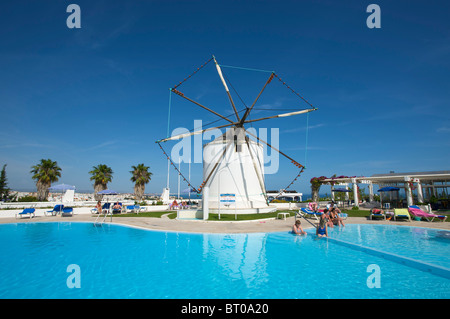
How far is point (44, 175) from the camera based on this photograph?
96.7ft

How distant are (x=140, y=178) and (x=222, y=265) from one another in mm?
32973

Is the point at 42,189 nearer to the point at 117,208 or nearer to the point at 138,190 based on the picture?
the point at 138,190

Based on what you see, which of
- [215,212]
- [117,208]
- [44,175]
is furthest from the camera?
[44,175]

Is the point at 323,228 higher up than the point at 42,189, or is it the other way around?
the point at 42,189

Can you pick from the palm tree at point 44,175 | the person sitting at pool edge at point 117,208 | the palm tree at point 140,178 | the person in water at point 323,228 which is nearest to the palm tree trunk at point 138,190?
the palm tree at point 140,178

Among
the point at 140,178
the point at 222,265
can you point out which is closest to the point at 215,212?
the point at 222,265

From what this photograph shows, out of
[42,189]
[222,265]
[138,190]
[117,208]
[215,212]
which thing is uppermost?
[42,189]

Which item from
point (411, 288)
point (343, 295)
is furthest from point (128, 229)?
point (411, 288)

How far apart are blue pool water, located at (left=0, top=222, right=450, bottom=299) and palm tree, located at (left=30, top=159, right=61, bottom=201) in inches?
856

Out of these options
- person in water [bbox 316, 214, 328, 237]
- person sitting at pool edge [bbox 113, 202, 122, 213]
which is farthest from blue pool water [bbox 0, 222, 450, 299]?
person sitting at pool edge [bbox 113, 202, 122, 213]

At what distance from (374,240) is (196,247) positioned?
822cm

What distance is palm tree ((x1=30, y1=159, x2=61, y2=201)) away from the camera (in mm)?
29391

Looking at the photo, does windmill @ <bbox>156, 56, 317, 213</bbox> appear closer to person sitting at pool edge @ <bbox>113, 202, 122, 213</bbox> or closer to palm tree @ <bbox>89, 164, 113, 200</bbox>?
person sitting at pool edge @ <bbox>113, 202, 122, 213</bbox>
